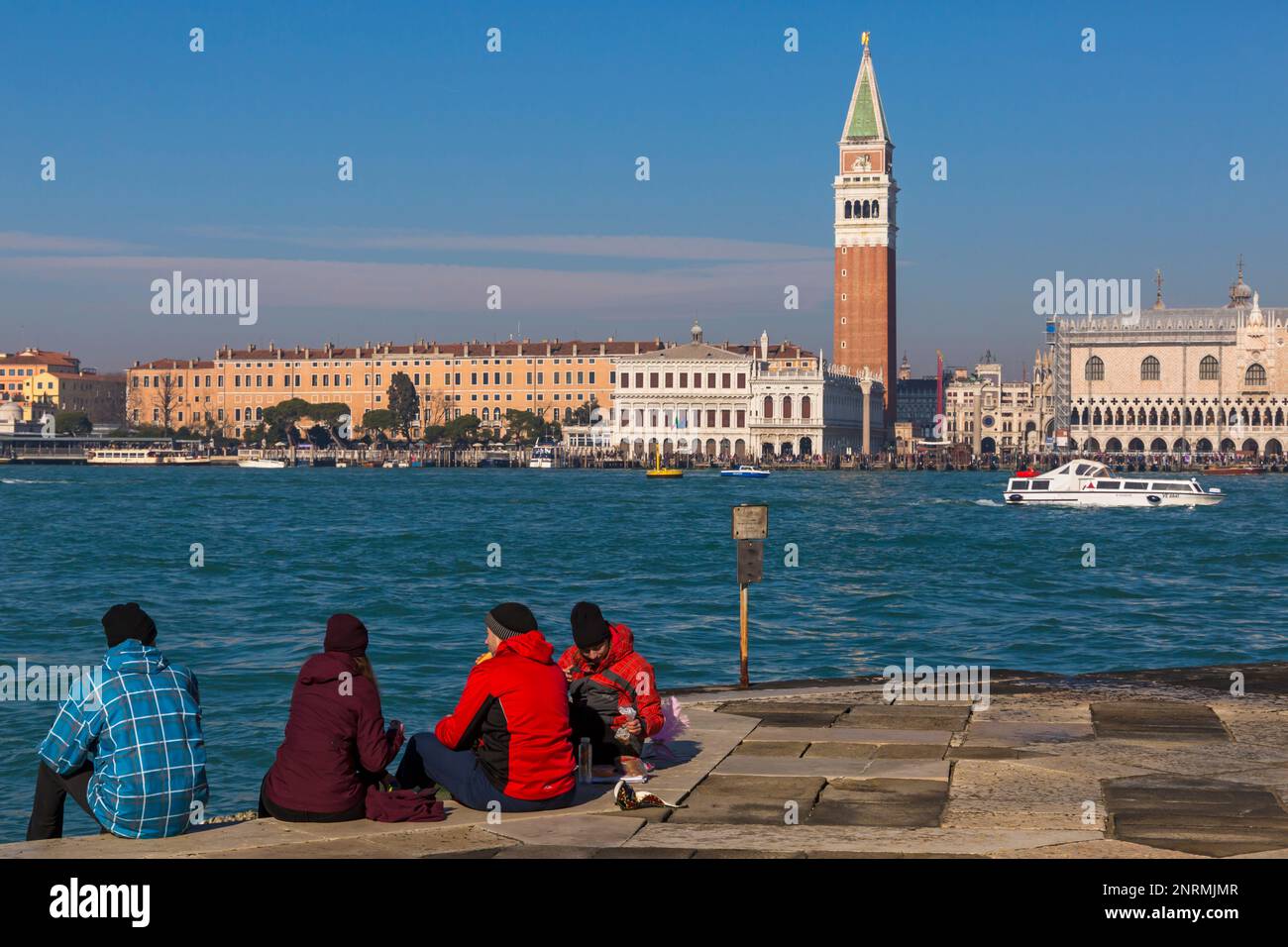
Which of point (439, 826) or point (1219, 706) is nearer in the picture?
point (439, 826)

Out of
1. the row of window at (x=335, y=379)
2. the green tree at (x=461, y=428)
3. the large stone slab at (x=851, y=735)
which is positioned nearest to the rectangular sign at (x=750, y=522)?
the large stone slab at (x=851, y=735)

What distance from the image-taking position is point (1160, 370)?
117062mm

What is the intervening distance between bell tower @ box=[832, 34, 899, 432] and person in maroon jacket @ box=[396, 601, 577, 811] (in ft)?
371

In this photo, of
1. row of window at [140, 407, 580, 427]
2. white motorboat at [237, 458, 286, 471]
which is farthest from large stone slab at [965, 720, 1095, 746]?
row of window at [140, 407, 580, 427]

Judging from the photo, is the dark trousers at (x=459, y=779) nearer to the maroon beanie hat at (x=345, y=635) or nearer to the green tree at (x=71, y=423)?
the maroon beanie hat at (x=345, y=635)

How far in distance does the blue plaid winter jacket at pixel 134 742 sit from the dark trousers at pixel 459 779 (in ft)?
3.68

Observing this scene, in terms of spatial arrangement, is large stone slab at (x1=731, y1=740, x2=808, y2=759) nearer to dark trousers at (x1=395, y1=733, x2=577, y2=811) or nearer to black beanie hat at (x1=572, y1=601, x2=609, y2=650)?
black beanie hat at (x1=572, y1=601, x2=609, y2=650)

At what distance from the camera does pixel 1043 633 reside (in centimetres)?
2086

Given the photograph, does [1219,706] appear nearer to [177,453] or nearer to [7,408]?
[177,453]

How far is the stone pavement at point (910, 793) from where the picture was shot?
675cm

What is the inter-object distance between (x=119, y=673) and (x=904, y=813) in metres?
3.39
